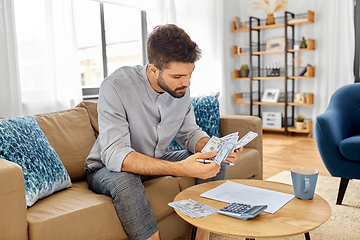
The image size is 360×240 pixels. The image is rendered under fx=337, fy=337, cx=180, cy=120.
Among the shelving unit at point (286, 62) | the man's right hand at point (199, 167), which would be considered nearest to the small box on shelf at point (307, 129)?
the shelving unit at point (286, 62)

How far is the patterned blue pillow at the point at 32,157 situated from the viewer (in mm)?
1381

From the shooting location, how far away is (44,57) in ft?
8.39

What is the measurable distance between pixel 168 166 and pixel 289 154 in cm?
279

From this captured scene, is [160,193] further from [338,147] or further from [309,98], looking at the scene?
[309,98]

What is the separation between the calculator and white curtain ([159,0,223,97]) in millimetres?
3001

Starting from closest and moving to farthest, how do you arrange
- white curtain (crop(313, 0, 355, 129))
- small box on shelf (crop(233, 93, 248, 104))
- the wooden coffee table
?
1. the wooden coffee table
2. white curtain (crop(313, 0, 355, 129))
3. small box on shelf (crop(233, 93, 248, 104))

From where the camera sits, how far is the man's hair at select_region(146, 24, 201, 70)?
146 centimetres

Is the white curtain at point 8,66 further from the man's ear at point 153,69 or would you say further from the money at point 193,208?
the money at point 193,208

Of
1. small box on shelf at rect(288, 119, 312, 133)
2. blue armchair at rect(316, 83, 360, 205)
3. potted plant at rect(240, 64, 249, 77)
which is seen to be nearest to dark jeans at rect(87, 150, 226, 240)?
blue armchair at rect(316, 83, 360, 205)

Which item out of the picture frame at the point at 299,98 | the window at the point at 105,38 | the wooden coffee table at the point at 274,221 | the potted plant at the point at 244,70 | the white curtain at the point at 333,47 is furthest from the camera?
the potted plant at the point at 244,70

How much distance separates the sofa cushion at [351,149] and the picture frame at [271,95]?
117 inches

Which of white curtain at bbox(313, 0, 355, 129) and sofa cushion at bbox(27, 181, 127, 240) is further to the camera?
white curtain at bbox(313, 0, 355, 129)

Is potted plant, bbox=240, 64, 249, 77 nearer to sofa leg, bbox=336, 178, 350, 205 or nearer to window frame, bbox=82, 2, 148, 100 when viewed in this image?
window frame, bbox=82, 2, 148, 100

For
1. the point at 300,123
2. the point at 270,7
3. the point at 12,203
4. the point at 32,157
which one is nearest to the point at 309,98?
the point at 300,123
